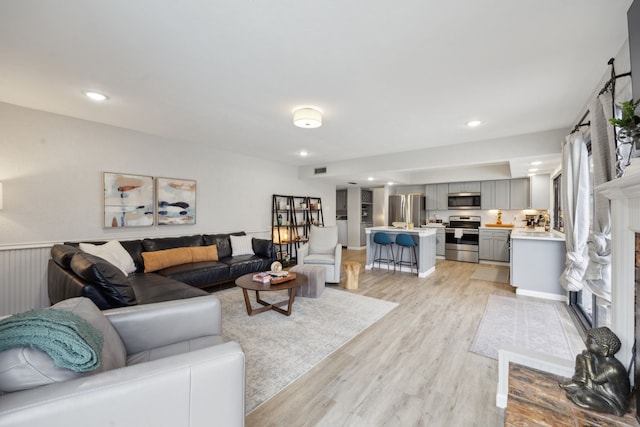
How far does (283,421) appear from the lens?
1.65 m

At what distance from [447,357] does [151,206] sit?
4533 millimetres

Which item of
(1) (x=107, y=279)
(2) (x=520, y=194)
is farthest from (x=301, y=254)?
(2) (x=520, y=194)

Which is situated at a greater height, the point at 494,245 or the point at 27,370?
the point at 27,370

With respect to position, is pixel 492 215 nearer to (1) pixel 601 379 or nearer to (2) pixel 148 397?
(1) pixel 601 379

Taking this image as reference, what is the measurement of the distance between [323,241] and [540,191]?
4.96 m

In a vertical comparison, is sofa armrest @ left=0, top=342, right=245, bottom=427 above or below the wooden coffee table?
above

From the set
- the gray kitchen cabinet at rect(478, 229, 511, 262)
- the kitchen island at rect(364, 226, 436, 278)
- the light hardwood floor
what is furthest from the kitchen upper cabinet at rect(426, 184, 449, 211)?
the light hardwood floor

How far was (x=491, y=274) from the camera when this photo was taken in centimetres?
540

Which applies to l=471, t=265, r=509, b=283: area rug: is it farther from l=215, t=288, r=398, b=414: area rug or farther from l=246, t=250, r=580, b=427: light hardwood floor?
l=215, t=288, r=398, b=414: area rug

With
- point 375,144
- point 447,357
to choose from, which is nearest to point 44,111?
point 375,144

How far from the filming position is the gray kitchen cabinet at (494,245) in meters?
6.23

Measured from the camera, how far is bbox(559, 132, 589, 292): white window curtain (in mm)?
2695

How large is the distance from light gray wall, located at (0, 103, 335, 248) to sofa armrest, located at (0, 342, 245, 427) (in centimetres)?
354

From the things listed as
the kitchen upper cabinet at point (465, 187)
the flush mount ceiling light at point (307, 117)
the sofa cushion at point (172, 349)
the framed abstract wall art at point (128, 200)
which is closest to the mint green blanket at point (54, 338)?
the sofa cushion at point (172, 349)
